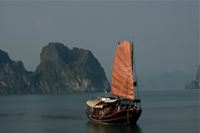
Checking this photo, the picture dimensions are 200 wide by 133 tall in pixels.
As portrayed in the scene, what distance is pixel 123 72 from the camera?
5641 centimetres

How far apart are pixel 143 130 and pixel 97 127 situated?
5644 mm

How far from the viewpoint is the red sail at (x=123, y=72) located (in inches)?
2158

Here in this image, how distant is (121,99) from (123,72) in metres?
3.01

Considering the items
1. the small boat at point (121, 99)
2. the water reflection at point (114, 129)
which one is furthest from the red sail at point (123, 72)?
the water reflection at point (114, 129)

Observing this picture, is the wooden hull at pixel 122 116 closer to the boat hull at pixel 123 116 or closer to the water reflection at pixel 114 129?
the boat hull at pixel 123 116

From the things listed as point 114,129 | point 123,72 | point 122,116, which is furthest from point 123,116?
point 123,72

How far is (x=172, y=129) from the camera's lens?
2012 inches

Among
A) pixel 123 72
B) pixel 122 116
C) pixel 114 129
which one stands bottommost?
pixel 114 129

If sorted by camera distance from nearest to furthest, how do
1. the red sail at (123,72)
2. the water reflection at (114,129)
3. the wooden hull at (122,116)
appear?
the water reflection at (114,129) → the wooden hull at (122,116) → the red sail at (123,72)

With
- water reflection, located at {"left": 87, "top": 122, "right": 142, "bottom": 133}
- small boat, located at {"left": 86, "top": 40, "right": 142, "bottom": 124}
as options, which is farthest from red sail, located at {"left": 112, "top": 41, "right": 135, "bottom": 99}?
water reflection, located at {"left": 87, "top": 122, "right": 142, "bottom": 133}

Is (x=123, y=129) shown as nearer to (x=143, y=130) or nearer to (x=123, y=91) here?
(x=143, y=130)

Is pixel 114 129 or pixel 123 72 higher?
pixel 123 72

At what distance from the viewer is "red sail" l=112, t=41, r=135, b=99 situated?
54.8m

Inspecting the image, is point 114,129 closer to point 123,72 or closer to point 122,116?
point 122,116
